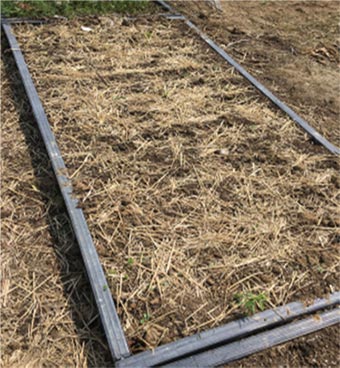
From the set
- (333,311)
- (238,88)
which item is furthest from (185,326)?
(238,88)

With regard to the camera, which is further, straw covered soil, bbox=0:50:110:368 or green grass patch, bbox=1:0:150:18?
green grass patch, bbox=1:0:150:18

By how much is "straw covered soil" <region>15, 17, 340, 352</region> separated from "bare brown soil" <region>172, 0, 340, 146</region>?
0.34 m

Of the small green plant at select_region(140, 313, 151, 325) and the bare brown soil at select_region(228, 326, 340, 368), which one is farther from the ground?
the small green plant at select_region(140, 313, 151, 325)

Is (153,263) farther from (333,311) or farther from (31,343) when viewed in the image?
(333,311)

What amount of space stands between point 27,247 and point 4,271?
17 centimetres

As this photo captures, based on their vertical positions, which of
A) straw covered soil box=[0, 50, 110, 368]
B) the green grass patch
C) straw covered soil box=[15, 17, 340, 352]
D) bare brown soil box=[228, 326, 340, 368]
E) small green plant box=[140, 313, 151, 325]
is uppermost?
the green grass patch

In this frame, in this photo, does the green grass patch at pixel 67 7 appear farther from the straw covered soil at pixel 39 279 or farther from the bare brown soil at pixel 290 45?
the straw covered soil at pixel 39 279

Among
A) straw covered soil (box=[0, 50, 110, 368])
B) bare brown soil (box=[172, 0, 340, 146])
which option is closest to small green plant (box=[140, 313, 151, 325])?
straw covered soil (box=[0, 50, 110, 368])

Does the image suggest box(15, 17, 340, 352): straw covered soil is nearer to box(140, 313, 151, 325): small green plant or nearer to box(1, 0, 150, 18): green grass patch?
box(140, 313, 151, 325): small green plant

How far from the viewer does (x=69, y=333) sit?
2117 millimetres

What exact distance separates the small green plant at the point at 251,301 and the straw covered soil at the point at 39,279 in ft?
2.14

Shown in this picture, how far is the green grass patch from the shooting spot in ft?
15.2

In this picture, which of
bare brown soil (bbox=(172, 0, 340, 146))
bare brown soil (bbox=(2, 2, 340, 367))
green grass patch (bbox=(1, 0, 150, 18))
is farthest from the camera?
green grass patch (bbox=(1, 0, 150, 18))

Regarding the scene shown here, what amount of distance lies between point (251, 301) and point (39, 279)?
3.30 feet
